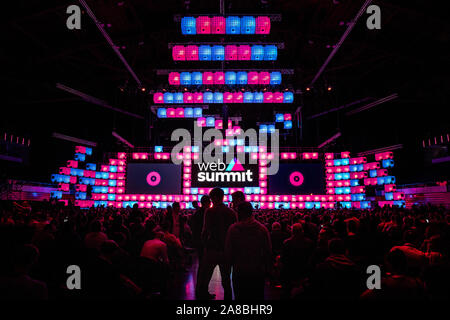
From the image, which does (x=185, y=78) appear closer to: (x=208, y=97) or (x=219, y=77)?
(x=219, y=77)

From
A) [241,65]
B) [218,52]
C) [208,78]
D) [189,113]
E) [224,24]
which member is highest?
[241,65]

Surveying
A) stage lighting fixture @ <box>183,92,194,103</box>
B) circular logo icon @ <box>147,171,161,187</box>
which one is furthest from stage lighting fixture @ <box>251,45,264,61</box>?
circular logo icon @ <box>147,171,161,187</box>

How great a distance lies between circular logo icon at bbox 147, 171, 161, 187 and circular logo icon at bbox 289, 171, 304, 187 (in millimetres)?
8871

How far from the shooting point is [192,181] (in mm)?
19828

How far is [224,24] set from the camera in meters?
10.6

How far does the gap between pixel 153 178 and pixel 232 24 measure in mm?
12315

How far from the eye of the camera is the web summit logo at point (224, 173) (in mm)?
19703

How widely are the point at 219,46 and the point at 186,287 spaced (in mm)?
9436

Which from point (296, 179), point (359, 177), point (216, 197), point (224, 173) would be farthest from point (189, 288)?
point (359, 177)

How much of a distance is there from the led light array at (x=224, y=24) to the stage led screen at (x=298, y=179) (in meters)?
11.0

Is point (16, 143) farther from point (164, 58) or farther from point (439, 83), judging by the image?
point (439, 83)

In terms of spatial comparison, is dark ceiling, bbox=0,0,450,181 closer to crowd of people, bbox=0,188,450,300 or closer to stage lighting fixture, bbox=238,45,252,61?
stage lighting fixture, bbox=238,45,252,61

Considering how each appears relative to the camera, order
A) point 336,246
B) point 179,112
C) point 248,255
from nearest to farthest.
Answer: point 336,246 → point 248,255 → point 179,112

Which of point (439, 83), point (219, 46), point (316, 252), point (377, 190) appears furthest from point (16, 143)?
point (439, 83)
